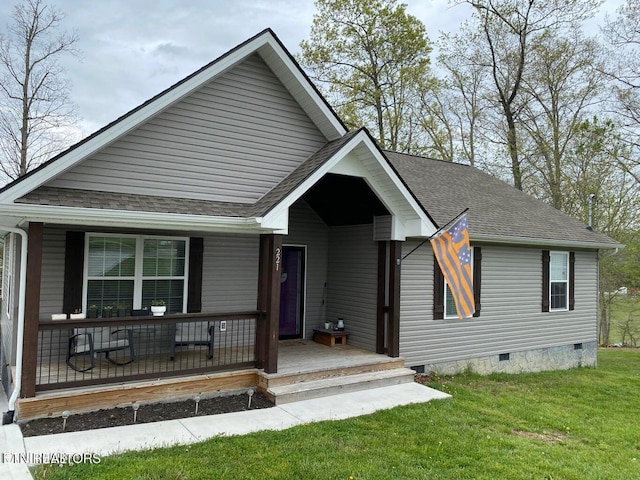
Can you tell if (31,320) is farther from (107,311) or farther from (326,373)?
(326,373)

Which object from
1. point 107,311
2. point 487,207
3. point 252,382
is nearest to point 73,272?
point 107,311

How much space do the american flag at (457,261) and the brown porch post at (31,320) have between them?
18.4 ft

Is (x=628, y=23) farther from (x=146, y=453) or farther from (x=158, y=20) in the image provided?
(x=146, y=453)

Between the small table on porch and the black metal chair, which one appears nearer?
the black metal chair

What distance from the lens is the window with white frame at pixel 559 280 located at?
11391 mm

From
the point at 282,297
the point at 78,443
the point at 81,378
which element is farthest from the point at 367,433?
the point at 282,297

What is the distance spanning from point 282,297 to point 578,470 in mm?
5926

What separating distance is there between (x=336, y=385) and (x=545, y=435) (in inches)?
112

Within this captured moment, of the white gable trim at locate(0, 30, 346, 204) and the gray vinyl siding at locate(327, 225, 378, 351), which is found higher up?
the white gable trim at locate(0, 30, 346, 204)

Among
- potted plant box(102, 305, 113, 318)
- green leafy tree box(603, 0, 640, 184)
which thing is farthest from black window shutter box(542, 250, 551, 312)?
potted plant box(102, 305, 113, 318)

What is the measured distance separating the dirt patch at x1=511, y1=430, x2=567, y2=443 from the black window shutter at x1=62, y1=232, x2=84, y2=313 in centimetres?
630

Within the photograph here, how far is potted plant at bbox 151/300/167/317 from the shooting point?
6858 millimetres

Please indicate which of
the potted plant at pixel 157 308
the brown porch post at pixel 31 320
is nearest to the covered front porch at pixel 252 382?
the brown porch post at pixel 31 320

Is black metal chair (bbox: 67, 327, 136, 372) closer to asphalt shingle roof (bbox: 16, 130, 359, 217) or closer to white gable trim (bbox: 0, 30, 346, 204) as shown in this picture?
asphalt shingle roof (bbox: 16, 130, 359, 217)
